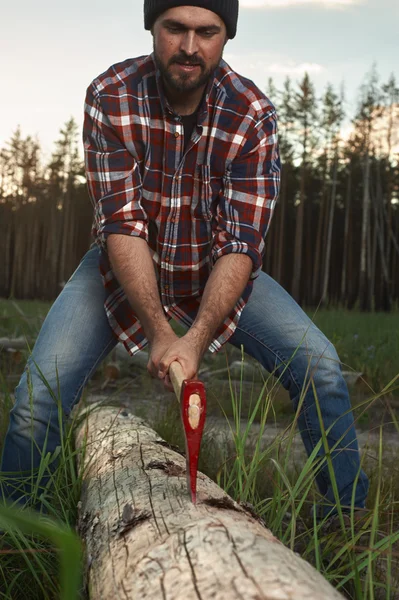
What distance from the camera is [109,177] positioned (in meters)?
2.61

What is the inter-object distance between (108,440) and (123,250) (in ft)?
2.32

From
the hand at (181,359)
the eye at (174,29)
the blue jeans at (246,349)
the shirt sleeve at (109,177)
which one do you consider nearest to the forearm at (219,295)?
the hand at (181,359)

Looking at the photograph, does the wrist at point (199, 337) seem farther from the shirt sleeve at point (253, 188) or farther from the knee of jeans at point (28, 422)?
the knee of jeans at point (28, 422)

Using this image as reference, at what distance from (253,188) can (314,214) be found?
3110 cm

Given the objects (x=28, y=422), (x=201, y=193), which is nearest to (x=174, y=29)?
(x=201, y=193)

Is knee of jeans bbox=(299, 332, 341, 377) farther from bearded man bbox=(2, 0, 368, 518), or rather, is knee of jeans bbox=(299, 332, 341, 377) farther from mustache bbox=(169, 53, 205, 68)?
mustache bbox=(169, 53, 205, 68)

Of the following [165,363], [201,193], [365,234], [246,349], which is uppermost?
[201,193]

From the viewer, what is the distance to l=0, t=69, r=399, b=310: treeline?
28.2 metres

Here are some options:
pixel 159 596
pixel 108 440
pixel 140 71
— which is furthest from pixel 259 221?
pixel 159 596

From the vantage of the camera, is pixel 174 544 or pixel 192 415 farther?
pixel 192 415

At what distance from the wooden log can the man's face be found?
1.42 meters

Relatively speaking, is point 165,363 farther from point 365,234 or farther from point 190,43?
point 365,234

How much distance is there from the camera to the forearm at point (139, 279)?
7.45 ft

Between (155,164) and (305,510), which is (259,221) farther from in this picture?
(305,510)
